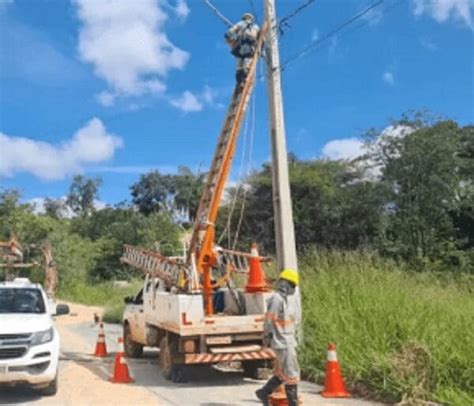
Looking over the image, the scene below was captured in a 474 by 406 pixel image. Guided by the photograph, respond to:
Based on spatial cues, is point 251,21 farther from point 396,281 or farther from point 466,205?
point 466,205

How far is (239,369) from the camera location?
1358 centimetres

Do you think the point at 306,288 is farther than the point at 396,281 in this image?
Yes

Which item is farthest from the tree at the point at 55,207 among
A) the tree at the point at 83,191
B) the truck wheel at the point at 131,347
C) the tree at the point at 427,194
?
the truck wheel at the point at 131,347

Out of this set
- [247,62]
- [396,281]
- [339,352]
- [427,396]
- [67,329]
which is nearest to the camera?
[427,396]

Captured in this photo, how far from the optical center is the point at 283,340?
8602 millimetres

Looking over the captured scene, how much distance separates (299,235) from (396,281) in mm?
32661

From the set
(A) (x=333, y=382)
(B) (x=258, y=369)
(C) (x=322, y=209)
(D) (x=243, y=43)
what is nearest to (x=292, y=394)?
(A) (x=333, y=382)

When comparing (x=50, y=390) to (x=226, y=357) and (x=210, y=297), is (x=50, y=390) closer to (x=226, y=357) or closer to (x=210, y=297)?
(x=226, y=357)

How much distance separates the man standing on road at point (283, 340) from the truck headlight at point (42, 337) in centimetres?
348

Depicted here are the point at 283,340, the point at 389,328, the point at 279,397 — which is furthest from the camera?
the point at 389,328

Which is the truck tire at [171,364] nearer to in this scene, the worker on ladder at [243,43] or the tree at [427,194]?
the worker on ladder at [243,43]

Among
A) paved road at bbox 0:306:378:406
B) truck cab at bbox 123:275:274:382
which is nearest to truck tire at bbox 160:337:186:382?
truck cab at bbox 123:275:274:382

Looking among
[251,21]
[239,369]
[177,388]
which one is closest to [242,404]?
[177,388]

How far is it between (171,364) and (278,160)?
4394mm
